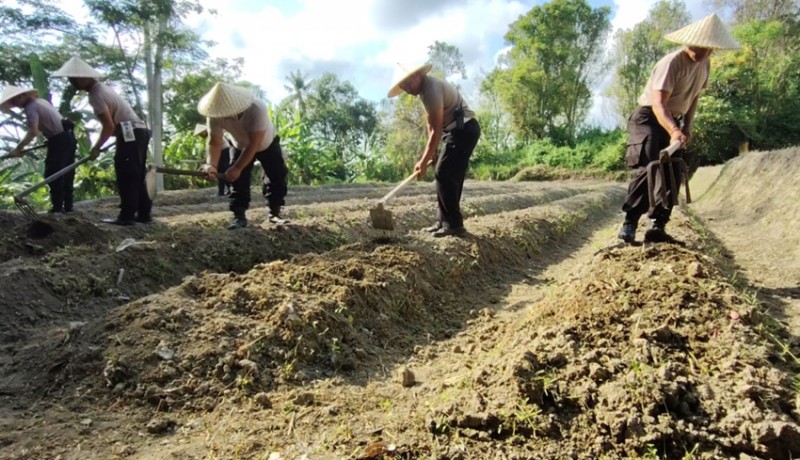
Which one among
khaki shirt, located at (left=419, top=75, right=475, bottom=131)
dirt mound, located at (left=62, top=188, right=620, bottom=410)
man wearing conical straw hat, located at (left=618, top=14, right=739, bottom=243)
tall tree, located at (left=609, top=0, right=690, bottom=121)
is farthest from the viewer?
tall tree, located at (left=609, top=0, right=690, bottom=121)

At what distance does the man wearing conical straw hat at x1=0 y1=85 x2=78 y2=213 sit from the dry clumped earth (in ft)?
8.32

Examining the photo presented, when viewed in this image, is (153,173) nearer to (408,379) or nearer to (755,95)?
(408,379)

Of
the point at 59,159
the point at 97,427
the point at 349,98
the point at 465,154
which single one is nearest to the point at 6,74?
the point at 59,159

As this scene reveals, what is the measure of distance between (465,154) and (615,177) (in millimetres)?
22812

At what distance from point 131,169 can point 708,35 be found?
5445 mm

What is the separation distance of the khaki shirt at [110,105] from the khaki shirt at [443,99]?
319cm

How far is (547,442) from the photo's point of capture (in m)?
1.88

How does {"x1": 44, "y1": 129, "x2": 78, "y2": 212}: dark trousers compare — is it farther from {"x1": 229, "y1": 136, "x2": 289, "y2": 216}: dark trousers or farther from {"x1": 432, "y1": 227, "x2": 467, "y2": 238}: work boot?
{"x1": 432, "y1": 227, "x2": 467, "y2": 238}: work boot

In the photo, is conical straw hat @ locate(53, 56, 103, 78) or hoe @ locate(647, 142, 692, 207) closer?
hoe @ locate(647, 142, 692, 207)

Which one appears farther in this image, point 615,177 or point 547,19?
point 547,19

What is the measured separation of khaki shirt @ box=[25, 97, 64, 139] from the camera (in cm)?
623

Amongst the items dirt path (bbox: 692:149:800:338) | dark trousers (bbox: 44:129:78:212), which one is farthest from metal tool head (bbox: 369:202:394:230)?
dark trousers (bbox: 44:129:78:212)

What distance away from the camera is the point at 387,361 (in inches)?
124

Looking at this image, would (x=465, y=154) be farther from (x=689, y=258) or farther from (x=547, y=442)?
(x=547, y=442)
